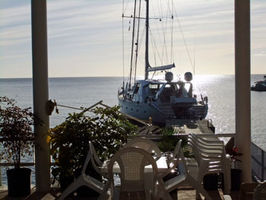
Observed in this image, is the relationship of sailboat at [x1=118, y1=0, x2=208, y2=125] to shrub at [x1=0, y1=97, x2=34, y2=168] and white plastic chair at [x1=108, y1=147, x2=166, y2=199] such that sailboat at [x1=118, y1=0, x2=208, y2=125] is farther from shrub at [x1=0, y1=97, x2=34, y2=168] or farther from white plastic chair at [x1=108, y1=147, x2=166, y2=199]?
white plastic chair at [x1=108, y1=147, x2=166, y2=199]

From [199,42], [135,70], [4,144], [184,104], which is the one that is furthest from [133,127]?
[199,42]

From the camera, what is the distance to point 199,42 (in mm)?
40688

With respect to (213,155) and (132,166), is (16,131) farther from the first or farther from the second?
(213,155)

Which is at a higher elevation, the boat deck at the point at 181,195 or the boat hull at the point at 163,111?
the boat deck at the point at 181,195

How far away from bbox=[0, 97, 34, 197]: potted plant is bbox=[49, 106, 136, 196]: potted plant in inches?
11.7

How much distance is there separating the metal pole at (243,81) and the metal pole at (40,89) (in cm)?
231

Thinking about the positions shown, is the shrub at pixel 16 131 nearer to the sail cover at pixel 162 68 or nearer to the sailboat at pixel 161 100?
the sail cover at pixel 162 68

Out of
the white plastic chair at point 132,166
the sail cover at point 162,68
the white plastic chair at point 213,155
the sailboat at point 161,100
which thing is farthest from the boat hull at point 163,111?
the white plastic chair at point 132,166

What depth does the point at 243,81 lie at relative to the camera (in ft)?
18.8

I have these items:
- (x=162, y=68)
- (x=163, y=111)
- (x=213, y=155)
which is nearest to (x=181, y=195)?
(x=213, y=155)

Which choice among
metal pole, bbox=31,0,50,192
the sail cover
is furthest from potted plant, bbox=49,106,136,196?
the sail cover

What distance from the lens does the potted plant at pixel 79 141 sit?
18.3ft

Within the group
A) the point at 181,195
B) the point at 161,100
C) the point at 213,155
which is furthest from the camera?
the point at 161,100

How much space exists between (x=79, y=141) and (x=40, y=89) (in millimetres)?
787
